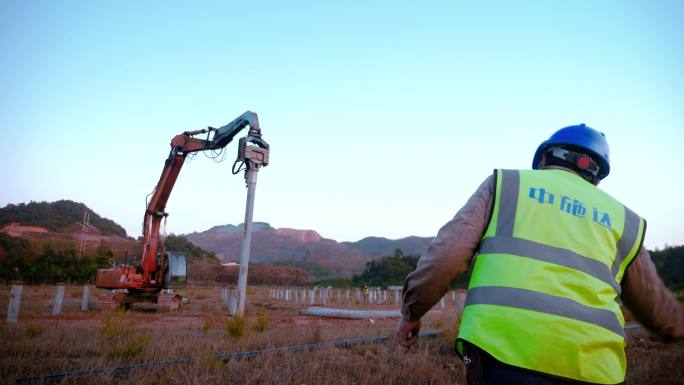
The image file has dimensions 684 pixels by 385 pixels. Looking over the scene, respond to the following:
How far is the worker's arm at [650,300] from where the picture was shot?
2.15 m

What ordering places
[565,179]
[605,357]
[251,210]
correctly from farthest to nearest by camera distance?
[251,210] → [565,179] → [605,357]

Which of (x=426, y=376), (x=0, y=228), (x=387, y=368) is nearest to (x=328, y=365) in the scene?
(x=387, y=368)

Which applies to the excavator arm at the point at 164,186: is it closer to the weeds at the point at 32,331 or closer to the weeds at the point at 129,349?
the weeds at the point at 32,331

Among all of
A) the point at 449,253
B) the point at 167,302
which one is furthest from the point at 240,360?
the point at 167,302

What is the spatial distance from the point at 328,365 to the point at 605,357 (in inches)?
158

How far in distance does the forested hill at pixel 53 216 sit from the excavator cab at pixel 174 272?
Answer: 2827 inches

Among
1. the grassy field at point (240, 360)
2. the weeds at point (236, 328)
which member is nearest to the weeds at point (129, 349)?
the grassy field at point (240, 360)

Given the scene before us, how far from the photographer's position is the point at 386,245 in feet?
500

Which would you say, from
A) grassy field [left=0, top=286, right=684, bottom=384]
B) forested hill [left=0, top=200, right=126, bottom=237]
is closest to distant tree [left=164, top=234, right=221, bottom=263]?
forested hill [left=0, top=200, right=126, bottom=237]

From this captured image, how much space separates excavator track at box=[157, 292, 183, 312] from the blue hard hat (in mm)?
16920

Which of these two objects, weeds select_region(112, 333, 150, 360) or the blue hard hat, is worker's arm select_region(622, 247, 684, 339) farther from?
weeds select_region(112, 333, 150, 360)

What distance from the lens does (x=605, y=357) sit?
1735 millimetres

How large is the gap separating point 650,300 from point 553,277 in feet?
2.69

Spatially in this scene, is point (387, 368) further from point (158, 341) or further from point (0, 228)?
point (0, 228)
